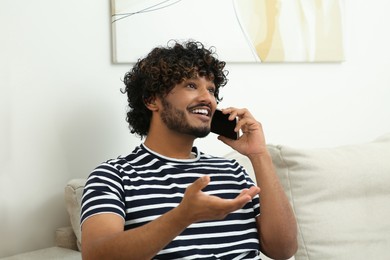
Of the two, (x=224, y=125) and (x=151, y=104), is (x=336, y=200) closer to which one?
(x=224, y=125)

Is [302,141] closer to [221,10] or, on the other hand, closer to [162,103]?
[221,10]

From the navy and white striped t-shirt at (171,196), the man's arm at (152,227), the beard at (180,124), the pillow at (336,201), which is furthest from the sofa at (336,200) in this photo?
the man's arm at (152,227)

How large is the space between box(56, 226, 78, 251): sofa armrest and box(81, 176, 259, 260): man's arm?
365 mm

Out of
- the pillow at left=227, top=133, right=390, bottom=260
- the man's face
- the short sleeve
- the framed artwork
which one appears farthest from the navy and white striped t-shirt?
the framed artwork

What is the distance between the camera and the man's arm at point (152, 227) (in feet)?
4.01

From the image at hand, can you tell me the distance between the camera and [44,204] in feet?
5.98

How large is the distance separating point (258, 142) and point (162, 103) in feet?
1.06

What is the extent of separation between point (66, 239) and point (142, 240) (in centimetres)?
53

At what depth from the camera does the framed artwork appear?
1.96 meters

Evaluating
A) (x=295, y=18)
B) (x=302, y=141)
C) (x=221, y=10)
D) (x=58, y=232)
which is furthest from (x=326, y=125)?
(x=58, y=232)

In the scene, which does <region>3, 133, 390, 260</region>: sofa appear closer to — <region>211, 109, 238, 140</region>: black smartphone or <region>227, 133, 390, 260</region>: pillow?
<region>227, 133, 390, 260</region>: pillow

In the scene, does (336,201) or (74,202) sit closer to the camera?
(74,202)

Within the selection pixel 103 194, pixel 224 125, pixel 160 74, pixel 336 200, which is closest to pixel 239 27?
pixel 224 125

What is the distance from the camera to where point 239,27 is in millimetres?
2213
